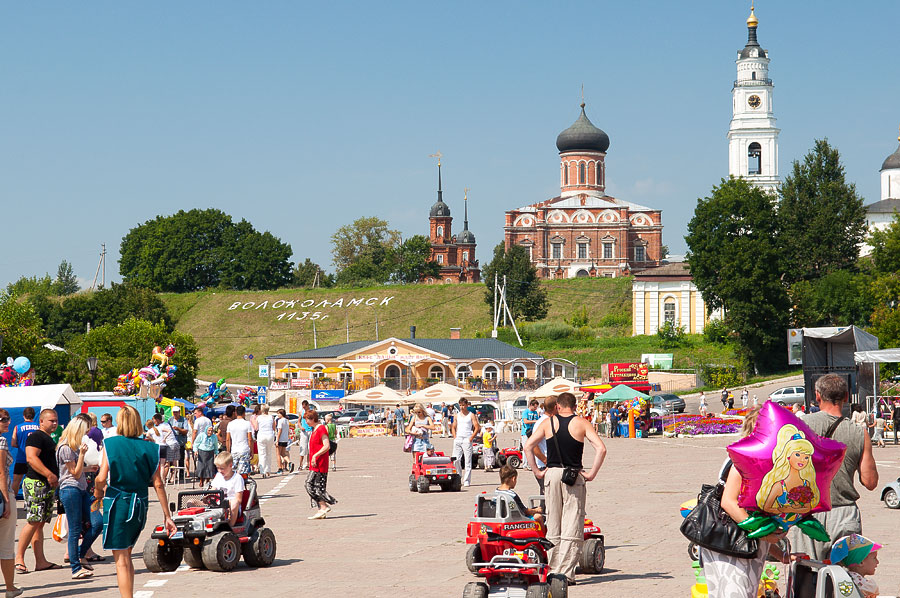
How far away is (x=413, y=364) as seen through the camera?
7231cm

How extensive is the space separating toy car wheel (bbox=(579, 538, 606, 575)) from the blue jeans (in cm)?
484

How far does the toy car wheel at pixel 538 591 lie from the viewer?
818 centimetres

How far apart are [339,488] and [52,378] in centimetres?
3560

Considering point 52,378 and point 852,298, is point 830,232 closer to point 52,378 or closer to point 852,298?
point 852,298

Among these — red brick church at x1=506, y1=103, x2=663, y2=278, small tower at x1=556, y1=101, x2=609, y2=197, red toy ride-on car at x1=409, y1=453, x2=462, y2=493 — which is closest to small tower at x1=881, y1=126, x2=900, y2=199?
red brick church at x1=506, y1=103, x2=663, y2=278

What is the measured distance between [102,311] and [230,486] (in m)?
82.3

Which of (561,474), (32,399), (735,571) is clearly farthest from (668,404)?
(735,571)

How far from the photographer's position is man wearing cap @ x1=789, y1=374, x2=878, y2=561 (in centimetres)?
694

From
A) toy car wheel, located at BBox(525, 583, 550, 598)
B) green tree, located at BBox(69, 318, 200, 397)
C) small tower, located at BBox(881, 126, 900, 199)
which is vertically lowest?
toy car wheel, located at BBox(525, 583, 550, 598)

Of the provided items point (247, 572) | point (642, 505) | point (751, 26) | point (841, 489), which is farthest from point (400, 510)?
point (751, 26)

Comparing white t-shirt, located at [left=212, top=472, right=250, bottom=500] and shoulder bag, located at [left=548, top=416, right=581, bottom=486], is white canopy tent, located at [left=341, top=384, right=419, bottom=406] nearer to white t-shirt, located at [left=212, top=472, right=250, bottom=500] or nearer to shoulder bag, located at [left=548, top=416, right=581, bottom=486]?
white t-shirt, located at [left=212, top=472, right=250, bottom=500]

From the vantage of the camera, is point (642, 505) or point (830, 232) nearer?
point (642, 505)

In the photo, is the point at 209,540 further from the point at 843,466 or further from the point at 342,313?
the point at 342,313

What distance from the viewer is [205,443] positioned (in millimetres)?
20578
